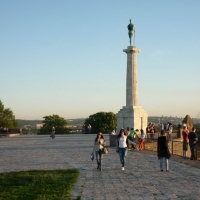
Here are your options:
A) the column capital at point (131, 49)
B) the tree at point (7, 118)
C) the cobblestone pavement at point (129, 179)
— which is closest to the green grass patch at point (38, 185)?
the cobblestone pavement at point (129, 179)

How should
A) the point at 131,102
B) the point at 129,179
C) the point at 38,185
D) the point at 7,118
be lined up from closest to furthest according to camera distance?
the point at 38,185
the point at 129,179
the point at 131,102
the point at 7,118

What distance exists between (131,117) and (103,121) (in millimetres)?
29351

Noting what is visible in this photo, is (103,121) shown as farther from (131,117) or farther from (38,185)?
(38,185)

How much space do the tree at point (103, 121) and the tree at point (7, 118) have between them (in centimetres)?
1482

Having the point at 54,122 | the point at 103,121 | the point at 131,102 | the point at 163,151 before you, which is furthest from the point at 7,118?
the point at 163,151

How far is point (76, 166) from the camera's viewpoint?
15438 millimetres

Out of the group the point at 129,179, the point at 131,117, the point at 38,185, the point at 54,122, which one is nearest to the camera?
the point at 38,185

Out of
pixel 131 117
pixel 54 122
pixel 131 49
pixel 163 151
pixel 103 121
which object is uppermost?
pixel 131 49

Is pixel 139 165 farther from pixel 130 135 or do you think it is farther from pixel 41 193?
pixel 130 135

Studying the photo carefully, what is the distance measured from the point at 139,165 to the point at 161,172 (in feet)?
7.25

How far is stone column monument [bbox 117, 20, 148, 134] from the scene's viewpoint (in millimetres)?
32906

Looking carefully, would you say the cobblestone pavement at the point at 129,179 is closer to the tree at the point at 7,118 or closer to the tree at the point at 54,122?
the tree at the point at 7,118

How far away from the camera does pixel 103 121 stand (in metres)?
62.0

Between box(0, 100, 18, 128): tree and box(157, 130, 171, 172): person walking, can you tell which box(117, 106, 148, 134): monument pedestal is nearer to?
box(157, 130, 171, 172): person walking
